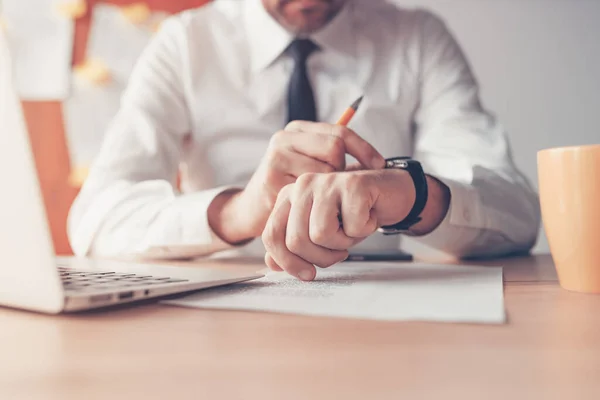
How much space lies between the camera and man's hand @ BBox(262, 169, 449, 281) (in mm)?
505

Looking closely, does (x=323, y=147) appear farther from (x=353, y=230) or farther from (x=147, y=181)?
(x=147, y=181)

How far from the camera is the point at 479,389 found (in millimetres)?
230

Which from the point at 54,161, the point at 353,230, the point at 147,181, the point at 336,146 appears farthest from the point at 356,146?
the point at 54,161

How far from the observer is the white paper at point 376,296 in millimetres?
366

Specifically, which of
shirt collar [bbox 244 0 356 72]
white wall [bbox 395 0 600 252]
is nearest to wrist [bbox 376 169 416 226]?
shirt collar [bbox 244 0 356 72]

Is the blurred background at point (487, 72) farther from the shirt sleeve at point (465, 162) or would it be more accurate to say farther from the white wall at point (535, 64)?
the shirt sleeve at point (465, 162)

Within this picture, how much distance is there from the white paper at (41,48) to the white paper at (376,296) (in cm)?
148

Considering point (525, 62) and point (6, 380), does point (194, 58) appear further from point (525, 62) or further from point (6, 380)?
point (525, 62)

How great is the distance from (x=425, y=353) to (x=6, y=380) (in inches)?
8.0

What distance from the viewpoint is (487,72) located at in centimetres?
189

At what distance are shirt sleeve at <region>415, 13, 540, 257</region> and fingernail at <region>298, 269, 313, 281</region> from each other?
292mm

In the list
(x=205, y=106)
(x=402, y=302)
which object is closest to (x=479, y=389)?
(x=402, y=302)

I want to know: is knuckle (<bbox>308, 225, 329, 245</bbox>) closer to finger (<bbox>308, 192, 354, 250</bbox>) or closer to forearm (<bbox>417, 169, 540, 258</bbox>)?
finger (<bbox>308, 192, 354, 250</bbox>)

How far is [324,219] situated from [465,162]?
1.87ft
